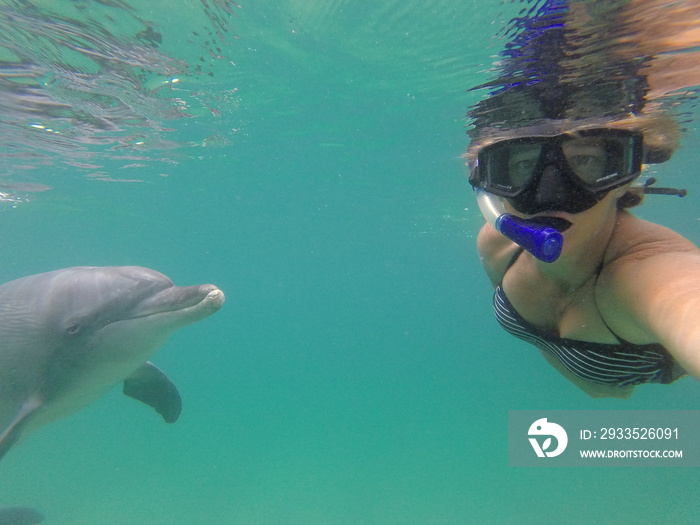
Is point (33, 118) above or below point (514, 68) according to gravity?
below

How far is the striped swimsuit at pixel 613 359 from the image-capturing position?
275 centimetres

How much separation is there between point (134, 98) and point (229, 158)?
7.66m

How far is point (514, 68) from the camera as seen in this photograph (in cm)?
687

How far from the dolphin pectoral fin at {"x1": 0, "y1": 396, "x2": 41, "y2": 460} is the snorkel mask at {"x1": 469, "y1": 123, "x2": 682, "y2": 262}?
5001mm

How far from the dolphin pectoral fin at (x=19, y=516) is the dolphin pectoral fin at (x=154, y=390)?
228 cm

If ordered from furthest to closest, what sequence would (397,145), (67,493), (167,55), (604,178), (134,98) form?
(67,493)
(397,145)
(134,98)
(167,55)
(604,178)

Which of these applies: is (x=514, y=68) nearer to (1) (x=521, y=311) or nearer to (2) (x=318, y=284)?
(1) (x=521, y=311)

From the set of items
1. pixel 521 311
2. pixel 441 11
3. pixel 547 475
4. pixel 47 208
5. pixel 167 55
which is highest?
pixel 441 11

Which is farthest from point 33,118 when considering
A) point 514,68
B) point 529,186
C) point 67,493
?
point 67,493

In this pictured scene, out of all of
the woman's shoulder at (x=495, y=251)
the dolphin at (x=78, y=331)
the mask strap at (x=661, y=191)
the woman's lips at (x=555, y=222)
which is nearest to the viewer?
the woman's lips at (x=555, y=222)

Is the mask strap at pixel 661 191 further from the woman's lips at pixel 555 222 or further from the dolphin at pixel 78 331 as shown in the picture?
the dolphin at pixel 78 331

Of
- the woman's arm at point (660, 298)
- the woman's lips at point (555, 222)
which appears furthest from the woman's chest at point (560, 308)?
the woman's lips at point (555, 222)

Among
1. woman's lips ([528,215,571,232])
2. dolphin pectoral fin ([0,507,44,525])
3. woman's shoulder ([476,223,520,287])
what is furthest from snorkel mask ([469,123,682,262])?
dolphin pectoral fin ([0,507,44,525])

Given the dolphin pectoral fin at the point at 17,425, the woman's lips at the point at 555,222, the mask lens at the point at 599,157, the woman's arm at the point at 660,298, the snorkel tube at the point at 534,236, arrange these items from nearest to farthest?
the woman's arm at the point at 660,298
the snorkel tube at the point at 534,236
the woman's lips at the point at 555,222
the mask lens at the point at 599,157
the dolphin pectoral fin at the point at 17,425
